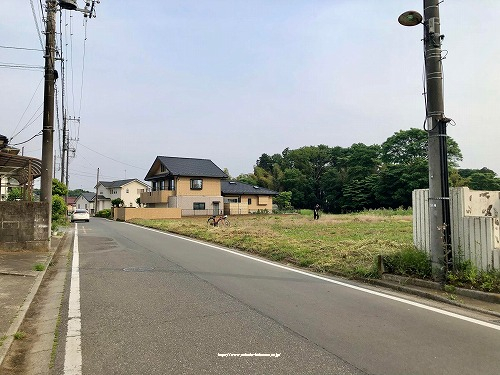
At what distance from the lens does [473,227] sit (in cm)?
623

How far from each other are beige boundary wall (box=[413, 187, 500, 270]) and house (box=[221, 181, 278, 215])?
143ft

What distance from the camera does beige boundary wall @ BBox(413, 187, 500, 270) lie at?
19.6 feet

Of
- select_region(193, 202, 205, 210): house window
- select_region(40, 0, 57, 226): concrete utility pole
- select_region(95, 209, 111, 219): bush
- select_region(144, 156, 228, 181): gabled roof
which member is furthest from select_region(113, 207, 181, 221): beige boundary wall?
select_region(40, 0, 57, 226): concrete utility pole

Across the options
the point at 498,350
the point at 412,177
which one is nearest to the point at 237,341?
the point at 498,350

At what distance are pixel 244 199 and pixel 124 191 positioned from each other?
2609 centimetres

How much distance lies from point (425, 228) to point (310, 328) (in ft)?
12.7

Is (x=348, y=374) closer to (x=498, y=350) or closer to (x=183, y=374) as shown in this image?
(x=183, y=374)

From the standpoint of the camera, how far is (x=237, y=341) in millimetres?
4238

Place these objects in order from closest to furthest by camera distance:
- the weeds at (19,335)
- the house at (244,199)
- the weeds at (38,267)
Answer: the weeds at (19,335) → the weeds at (38,267) → the house at (244,199)

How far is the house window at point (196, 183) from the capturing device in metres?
46.1

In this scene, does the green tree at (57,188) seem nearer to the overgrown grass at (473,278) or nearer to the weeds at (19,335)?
the weeds at (19,335)

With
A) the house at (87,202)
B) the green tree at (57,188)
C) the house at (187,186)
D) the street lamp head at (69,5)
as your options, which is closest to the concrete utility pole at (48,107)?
the street lamp head at (69,5)

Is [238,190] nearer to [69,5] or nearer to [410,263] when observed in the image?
[69,5]

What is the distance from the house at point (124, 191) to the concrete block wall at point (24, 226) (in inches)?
2228
